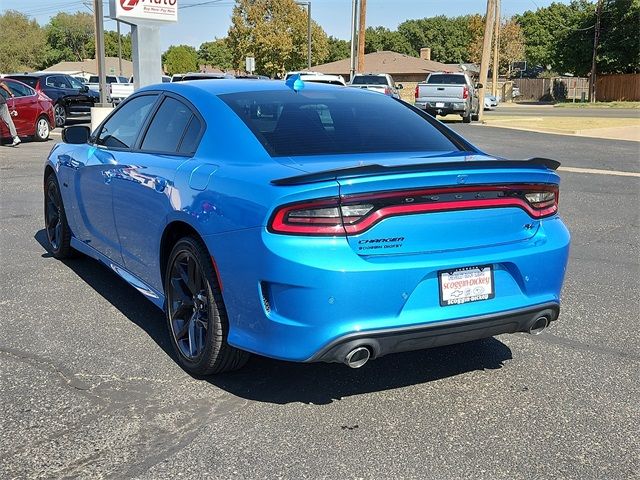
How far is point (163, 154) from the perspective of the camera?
14.0 feet

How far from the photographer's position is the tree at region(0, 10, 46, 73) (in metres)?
92.0

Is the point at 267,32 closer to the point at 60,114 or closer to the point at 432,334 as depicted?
the point at 60,114

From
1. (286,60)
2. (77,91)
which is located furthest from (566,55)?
(77,91)

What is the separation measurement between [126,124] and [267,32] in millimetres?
55050

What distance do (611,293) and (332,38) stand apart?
383 ft

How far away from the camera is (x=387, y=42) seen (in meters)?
118

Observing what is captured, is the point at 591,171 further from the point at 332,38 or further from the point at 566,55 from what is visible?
the point at 332,38

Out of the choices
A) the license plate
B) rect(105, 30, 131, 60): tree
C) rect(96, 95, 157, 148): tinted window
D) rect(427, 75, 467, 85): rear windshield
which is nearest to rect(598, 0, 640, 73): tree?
rect(427, 75, 467, 85): rear windshield

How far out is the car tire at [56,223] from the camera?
6.11m

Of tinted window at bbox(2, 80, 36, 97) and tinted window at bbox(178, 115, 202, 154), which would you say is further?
tinted window at bbox(2, 80, 36, 97)

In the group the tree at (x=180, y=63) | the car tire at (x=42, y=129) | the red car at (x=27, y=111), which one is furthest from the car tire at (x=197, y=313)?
the tree at (x=180, y=63)

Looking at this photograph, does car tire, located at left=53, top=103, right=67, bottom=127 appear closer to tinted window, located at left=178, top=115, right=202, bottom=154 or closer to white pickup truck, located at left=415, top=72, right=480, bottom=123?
white pickup truck, located at left=415, top=72, right=480, bottom=123

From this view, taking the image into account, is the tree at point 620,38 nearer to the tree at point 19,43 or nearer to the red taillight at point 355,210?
the red taillight at point 355,210

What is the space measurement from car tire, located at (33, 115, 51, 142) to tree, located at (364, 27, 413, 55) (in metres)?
103
